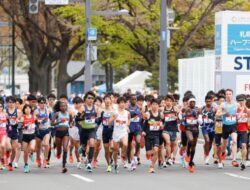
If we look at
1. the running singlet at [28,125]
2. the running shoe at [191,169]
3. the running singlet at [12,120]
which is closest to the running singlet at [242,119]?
the running shoe at [191,169]

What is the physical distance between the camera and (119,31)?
4994 centimetres

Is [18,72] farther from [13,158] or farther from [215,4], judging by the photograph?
[13,158]

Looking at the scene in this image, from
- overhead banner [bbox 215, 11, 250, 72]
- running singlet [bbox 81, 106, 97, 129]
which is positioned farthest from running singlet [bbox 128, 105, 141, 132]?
overhead banner [bbox 215, 11, 250, 72]

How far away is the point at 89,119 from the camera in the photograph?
70.9 feet

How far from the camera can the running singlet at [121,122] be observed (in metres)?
21.4

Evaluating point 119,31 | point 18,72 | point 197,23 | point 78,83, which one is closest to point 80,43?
point 119,31

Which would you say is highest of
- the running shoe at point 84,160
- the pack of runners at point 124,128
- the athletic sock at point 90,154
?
the pack of runners at point 124,128

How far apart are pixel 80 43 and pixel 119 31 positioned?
20.1ft

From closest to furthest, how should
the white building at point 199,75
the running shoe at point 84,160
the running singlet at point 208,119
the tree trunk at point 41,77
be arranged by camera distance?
the running shoe at point 84,160, the running singlet at point 208,119, the white building at point 199,75, the tree trunk at point 41,77

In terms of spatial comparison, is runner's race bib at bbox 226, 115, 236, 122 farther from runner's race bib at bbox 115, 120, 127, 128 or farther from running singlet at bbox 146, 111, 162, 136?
runner's race bib at bbox 115, 120, 127, 128

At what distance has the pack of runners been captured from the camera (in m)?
21.6

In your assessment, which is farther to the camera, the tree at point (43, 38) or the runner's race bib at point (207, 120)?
the tree at point (43, 38)

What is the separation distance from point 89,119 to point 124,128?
82cm

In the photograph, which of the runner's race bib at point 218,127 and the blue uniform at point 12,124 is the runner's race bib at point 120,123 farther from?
the runner's race bib at point 218,127
